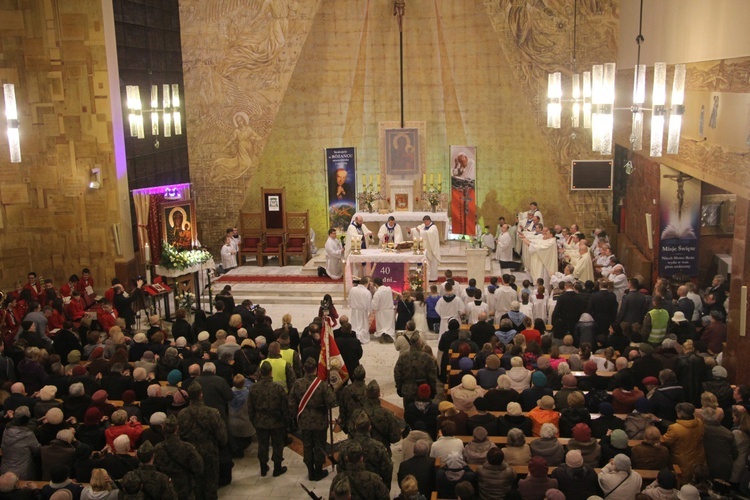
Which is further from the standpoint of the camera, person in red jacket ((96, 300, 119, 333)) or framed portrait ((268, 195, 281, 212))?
framed portrait ((268, 195, 281, 212))

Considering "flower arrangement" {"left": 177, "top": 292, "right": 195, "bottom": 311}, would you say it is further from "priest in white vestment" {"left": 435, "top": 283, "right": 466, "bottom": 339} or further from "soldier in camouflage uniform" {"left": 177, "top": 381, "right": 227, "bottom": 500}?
"soldier in camouflage uniform" {"left": 177, "top": 381, "right": 227, "bottom": 500}

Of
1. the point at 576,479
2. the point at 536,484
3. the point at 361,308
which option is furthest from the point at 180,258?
the point at 576,479

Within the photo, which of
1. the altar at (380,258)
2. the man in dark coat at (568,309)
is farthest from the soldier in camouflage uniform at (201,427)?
the altar at (380,258)

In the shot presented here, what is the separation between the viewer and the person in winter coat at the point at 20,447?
10.2m

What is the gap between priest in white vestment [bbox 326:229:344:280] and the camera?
2103cm

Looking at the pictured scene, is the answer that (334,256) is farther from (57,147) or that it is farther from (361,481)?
(361,481)

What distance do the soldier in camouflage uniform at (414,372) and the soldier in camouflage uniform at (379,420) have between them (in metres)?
1.42

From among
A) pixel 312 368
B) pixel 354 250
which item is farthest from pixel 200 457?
pixel 354 250

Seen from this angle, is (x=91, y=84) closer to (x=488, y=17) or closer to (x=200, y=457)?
(x=488, y=17)

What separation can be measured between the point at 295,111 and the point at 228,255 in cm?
478

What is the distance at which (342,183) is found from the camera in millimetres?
24156

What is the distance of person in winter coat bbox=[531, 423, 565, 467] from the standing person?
14.1m

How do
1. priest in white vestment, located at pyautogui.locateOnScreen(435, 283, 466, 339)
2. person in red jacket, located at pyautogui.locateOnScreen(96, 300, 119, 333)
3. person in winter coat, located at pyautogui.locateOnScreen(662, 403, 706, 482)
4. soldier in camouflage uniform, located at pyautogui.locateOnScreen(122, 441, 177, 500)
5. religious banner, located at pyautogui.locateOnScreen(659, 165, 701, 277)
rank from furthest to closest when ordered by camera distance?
religious banner, located at pyautogui.locateOnScreen(659, 165, 701, 277) < priest in white vestment, located at pyautogui.locateOnScreen(435, 283, 466, 339) < person in red jacket, located at pyautogui.locateOnScreen(96, 300, 119, 333) < person in winter coat, located at pyautogui.locateOnScreen(662, 403, 706, 482) < soldier in camouflage uniform, located at pyautogui.locateOnScreen(122, 441, 177, 500)

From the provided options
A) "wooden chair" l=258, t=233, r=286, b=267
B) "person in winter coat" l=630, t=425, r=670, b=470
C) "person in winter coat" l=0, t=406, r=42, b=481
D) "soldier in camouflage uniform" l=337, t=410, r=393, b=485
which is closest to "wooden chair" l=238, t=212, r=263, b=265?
"wooden chair" l=258, t=233, r=286, b=267
